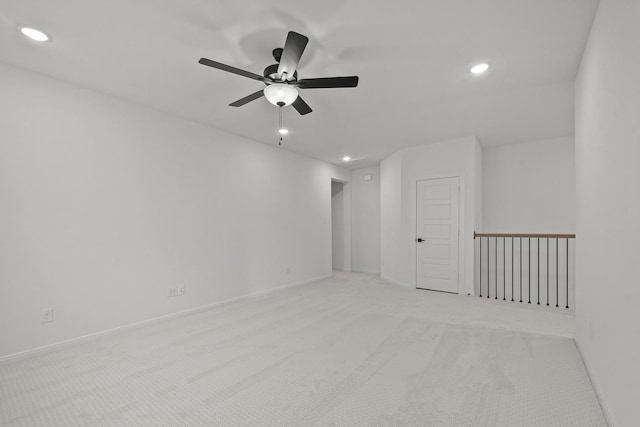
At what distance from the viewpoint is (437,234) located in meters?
5.00

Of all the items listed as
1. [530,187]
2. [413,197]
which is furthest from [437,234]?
[530,187]

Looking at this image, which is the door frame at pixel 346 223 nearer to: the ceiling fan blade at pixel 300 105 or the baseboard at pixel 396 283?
the baseboard at pixel 396 283

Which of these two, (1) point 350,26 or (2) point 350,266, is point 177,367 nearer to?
(1) point 350,26

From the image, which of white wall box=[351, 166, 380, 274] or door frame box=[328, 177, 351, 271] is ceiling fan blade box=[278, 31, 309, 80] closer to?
white wall box=[351, 166, 380, 274]

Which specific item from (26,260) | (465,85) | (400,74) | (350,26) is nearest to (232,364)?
(26,260)

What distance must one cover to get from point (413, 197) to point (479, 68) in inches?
116

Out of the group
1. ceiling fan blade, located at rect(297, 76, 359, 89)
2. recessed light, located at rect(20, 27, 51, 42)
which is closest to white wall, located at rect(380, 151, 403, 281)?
ceiling fan blade, located at rect(297, 76, 359, 89)

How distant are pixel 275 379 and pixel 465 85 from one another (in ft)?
10.7

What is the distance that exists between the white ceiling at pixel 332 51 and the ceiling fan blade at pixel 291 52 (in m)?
0.22

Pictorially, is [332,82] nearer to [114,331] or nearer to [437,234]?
[114,331]

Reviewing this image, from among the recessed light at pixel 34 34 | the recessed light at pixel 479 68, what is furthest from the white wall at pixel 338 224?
the recessed light at pixel 34 34

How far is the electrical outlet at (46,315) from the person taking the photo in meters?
2.62

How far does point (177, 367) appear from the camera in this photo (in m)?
2.33

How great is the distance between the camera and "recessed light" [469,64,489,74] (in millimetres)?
2494
